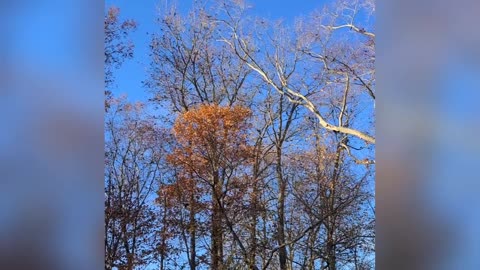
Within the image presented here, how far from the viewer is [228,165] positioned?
3340 millimetres

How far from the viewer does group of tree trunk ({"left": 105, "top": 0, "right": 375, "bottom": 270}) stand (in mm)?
3258

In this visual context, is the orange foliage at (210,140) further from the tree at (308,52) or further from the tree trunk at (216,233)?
the tree at (308,52)

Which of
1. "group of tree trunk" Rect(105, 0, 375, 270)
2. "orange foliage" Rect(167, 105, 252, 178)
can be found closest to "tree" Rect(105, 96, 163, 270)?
"group of tree trunk" Rect(105, 0, 375, 270)

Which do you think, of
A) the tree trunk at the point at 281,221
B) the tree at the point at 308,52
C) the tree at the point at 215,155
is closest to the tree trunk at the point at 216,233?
the tree at the point at 215,155

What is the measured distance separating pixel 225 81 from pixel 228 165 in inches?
22.8

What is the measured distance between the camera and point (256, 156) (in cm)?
333

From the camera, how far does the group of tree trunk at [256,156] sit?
3.26 metres
